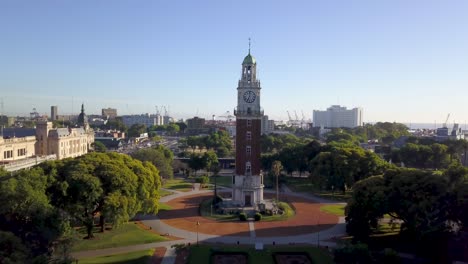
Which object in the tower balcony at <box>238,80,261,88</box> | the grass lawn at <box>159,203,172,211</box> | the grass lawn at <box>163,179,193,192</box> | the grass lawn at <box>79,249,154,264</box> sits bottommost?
the grass lawn at <box>159,203,172,211</box>

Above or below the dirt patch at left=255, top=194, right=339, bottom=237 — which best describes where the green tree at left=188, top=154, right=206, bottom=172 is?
above

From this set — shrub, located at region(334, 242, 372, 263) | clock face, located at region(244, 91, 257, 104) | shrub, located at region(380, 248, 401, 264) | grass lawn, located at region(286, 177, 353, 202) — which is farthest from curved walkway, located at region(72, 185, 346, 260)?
clock face, located at region(244, 91, 257, 104)

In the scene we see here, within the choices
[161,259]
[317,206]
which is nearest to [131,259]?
[161,259]

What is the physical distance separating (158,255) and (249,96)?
28.9m

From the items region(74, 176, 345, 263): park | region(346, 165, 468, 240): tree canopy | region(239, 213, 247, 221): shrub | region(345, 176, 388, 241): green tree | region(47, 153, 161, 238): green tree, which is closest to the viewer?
region(346, 165, 468, 240): tree canopy

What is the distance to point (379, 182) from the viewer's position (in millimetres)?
45469

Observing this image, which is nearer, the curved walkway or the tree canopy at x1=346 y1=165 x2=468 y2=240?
the tree canopy at x1=346 y1=165 x2=468 y2=240

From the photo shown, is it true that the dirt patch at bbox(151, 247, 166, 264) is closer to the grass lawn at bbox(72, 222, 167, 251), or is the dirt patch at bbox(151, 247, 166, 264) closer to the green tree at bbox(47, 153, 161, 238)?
the grass lawn at bbox(72, 222, 167, 251)

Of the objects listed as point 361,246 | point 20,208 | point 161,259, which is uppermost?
point 20,208

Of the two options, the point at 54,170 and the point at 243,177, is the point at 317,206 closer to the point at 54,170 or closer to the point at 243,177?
the point at 243,177

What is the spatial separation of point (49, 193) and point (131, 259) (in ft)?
35.8

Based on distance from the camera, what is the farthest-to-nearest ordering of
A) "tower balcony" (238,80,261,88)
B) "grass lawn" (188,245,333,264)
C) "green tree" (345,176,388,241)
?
"tower balcony" (238,80,261,88)
"green tree" (345,176,388,241)
"grass lawn" (188,245,333,264)

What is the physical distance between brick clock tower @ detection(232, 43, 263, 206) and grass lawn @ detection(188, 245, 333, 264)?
59.8ft

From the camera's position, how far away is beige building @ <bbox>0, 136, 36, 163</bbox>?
77.9m
